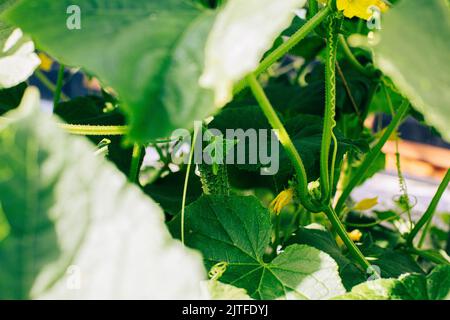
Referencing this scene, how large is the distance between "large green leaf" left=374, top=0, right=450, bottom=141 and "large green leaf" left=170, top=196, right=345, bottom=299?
0.63ft

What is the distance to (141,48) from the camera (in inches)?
11.9

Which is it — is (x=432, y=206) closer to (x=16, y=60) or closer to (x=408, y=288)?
(x=408, y=288)

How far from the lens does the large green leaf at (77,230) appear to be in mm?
266

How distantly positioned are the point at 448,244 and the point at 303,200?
0.57 meters

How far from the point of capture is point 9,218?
271 mm

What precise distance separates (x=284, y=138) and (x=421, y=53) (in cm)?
17

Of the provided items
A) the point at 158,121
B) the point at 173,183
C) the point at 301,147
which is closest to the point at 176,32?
the point at 158,121

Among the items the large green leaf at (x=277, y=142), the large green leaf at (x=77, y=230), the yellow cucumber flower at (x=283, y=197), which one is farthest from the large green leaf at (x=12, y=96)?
the large green leaf at (x=77, y=230)

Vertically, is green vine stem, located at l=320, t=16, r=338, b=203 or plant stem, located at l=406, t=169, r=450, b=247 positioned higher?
green vine stem, located at l=320, t=16, r=338, b=203

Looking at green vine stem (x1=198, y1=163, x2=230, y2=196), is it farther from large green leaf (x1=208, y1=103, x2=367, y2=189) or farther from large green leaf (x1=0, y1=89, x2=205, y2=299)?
large green leaf (x1=0, y1=89, x2=205, y2=299)

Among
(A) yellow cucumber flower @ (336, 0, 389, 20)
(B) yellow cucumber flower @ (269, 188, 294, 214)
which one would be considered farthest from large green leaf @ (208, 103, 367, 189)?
(A) yellow cucumber flower @ (336, 0, 389, 20)

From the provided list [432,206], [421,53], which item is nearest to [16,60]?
[421,53]

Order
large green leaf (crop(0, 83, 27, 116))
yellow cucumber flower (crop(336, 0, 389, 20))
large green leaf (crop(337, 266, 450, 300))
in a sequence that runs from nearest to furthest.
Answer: large green leaf (crop(337, 266, 450, 300)) → yellow cucumber flower (crop(336, 0, 389, 20)) → large green leaf (crop(0, 83, 27, 116))

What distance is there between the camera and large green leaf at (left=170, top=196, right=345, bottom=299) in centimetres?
46
